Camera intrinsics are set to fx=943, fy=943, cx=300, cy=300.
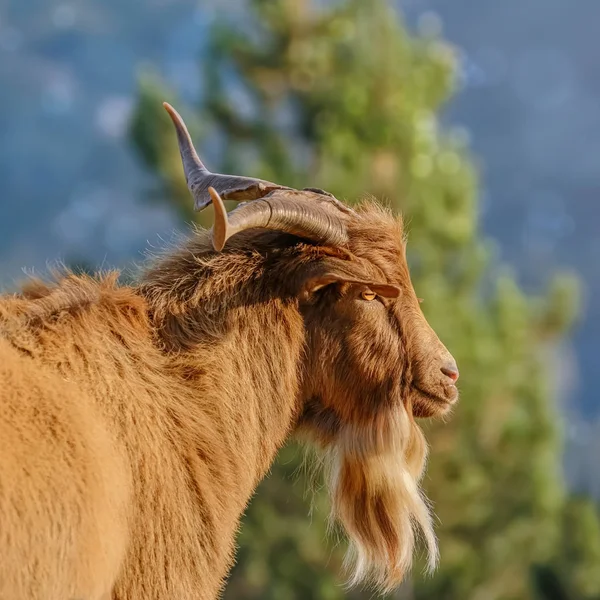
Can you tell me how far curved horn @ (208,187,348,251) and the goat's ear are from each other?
19 centimetres

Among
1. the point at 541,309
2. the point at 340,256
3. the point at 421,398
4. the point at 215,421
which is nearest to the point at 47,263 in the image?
the point at 215,421

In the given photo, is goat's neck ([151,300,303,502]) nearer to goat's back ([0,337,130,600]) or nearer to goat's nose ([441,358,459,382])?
goat's back ([0,337,130,600])

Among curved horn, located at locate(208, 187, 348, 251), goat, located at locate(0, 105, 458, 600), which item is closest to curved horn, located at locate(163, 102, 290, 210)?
goat, located at locate(0, 105, 458, 600)

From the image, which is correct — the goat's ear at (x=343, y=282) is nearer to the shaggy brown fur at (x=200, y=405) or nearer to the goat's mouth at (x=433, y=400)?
the shaggy brown fur at (x=200, y=405)

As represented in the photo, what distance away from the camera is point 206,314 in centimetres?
428

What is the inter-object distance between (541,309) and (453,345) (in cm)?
374

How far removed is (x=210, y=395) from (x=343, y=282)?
0.83 meters

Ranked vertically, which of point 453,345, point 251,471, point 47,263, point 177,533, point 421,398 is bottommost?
point 177,533

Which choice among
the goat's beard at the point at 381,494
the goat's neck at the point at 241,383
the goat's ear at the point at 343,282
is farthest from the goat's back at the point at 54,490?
the goat's beard at the point at 381,494

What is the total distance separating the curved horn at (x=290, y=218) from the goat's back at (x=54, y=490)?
0.88 metres

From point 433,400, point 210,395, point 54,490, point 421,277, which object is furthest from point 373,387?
point 421,277

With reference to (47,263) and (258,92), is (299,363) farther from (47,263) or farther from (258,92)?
(258,92)

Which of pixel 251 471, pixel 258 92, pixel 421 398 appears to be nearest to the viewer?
pixel 251 471

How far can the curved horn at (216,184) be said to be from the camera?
14.4 feet
